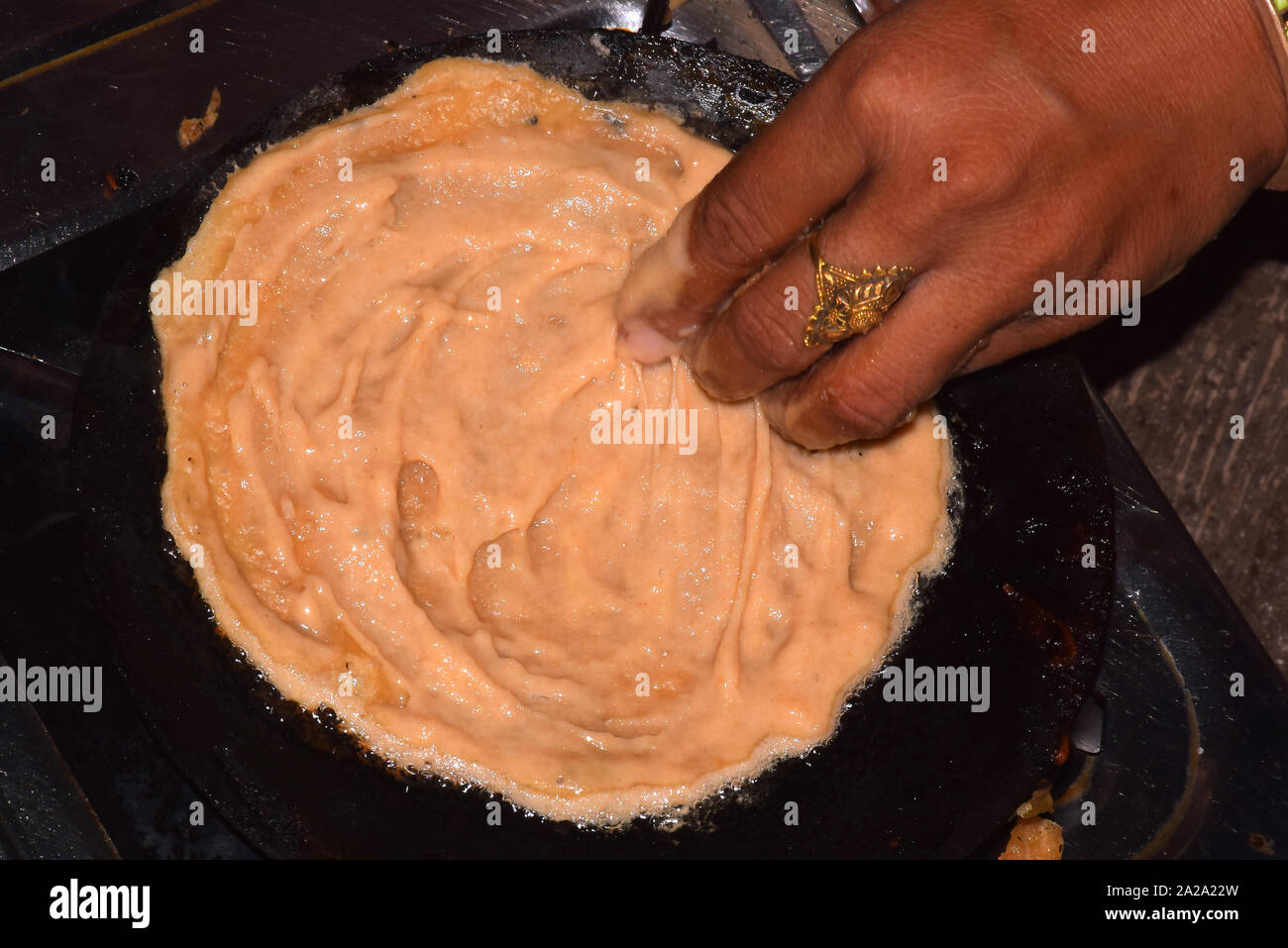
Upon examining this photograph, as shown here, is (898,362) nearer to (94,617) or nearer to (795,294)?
(795,294)

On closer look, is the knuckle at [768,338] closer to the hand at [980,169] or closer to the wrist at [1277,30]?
the hand at [980,169]

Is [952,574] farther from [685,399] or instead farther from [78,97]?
[78,97]

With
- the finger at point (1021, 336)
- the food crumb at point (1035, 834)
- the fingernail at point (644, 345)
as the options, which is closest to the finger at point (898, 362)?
the finger at point (1021, 336)

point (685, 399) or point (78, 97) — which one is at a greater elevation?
point (78, 97)

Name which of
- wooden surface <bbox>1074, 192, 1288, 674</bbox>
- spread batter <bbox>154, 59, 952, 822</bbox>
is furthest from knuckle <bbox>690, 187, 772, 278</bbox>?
wooden surface <bbox>1074, 192, 1288, 674</bbox>

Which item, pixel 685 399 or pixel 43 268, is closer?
pixel 685 399

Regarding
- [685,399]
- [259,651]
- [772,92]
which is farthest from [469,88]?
[259,651]

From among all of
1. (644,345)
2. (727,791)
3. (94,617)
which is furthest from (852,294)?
(94,617)
